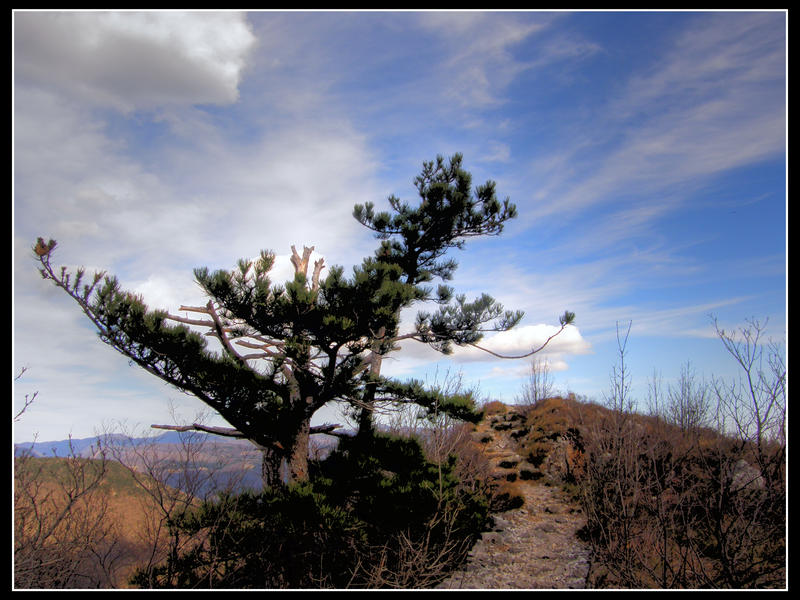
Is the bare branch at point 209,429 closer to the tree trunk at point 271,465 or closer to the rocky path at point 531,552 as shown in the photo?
the tree trunk at point 271,465

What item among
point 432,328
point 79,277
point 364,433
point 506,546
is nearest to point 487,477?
point 506,546

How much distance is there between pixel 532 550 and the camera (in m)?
10.5

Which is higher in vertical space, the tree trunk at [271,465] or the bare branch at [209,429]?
the bare branch at [209,429]

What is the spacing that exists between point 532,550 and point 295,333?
791cm

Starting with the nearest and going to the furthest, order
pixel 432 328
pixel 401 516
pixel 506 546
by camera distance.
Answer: pixel 401 516
pixel 432 328
pixel 506 546

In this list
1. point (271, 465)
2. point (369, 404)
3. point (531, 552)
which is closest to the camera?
point (271, 465)

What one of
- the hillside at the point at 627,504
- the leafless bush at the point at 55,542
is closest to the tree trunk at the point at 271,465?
the leafless bush at the point at 55,542

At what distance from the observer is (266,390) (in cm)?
841

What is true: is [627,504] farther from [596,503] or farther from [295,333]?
[295,333]

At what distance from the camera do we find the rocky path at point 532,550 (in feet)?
28.3

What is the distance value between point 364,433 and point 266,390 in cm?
245

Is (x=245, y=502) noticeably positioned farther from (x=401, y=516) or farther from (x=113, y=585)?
(x=401, y=516)

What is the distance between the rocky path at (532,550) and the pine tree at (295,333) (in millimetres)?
3348

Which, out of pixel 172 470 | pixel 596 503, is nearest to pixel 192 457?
pixel 172 470
